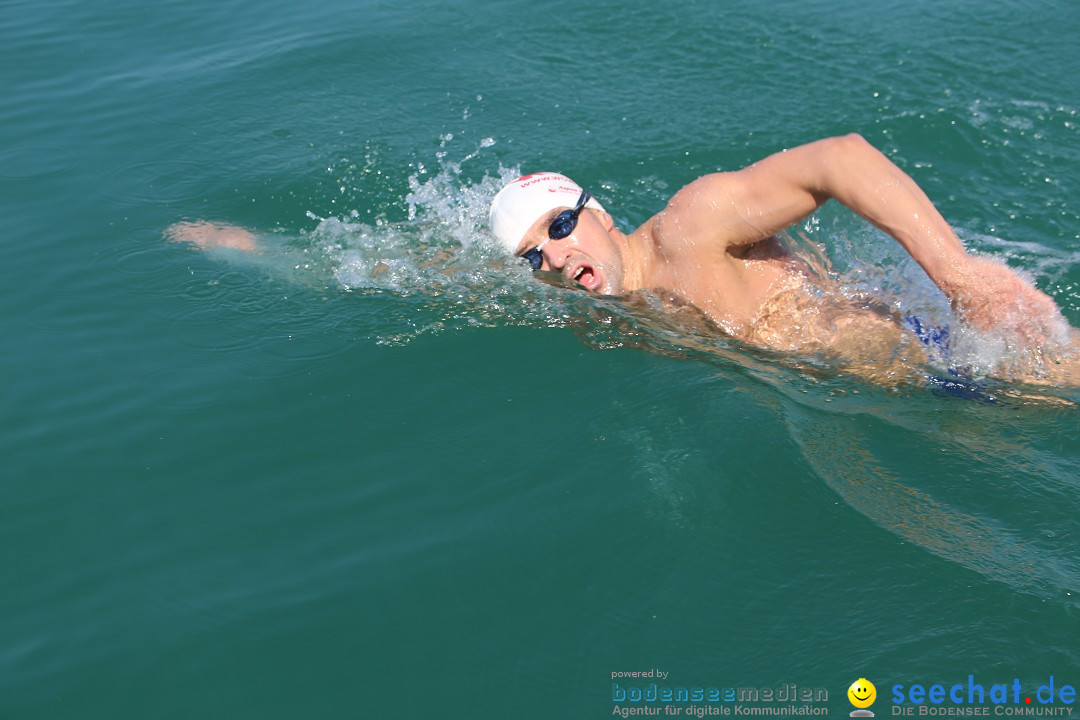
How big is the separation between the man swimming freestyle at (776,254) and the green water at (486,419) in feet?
0.77

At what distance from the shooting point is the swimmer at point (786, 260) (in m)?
4.33

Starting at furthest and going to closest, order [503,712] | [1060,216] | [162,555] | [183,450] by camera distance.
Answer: [1060,216] → [183,450] → [162,555] → [503,712]

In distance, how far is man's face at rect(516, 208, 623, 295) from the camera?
549cm

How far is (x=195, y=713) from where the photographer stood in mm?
3656

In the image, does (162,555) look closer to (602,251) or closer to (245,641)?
(245,641)

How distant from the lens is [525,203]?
5.68 m

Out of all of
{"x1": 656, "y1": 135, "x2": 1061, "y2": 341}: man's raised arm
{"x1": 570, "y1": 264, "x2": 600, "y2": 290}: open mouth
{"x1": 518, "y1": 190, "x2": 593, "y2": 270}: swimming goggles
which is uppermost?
{"x1": 518, "y1": 190, "x2": 593, "y2": 270}: swimming goggles

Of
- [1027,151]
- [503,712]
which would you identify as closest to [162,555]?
[503,712]

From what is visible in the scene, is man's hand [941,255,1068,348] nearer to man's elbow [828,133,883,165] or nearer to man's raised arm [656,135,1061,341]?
man's raised arm [656,135,1061,341]

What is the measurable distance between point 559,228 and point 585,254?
0.20 metres

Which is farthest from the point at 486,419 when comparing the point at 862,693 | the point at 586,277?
the point at 862,693

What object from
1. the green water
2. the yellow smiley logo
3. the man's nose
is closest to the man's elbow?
the green water

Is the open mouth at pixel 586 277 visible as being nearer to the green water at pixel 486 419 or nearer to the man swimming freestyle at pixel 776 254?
the man swimming freestyle at pixel 776 254

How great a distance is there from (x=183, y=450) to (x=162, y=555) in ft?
2.29
